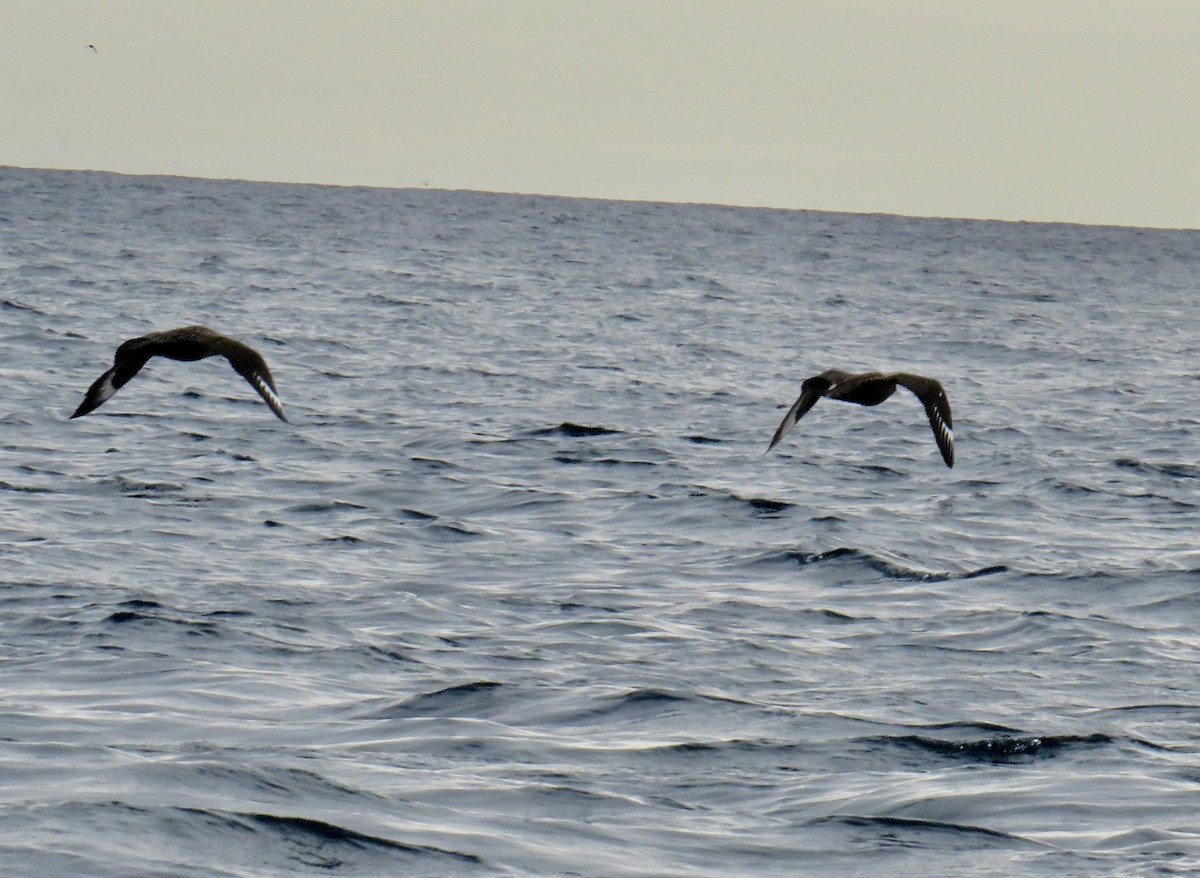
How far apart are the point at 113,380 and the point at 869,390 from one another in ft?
17.1

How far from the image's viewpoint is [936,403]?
14.4 metres

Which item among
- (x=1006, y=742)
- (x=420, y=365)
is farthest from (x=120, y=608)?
(x=420, y=365)

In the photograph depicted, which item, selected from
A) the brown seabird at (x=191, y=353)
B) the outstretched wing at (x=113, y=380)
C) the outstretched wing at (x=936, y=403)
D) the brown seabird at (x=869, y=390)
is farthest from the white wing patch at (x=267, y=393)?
the outstretched wing at (x=936, y=403)

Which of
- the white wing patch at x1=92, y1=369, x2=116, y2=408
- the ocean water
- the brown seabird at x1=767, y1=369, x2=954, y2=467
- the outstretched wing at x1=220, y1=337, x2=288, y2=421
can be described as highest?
the brown seabird at x1=767, y1=369, x2=954, y2=467

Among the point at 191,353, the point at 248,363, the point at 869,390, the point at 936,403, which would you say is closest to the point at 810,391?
the point at 869,390

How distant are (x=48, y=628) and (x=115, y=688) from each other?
1.34 meters

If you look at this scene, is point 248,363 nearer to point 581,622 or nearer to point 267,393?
point 267,393

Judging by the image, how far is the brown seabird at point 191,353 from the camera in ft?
40.3

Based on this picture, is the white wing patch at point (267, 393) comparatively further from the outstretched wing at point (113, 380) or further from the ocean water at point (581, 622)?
the ocean water at point (581, 622)

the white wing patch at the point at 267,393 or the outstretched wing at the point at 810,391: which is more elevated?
the outstretched wing at the point at 810,391

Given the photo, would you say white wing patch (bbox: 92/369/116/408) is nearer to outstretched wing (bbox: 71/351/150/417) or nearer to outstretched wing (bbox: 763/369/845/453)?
outstretched wing (bbox: 71/351/150/417)

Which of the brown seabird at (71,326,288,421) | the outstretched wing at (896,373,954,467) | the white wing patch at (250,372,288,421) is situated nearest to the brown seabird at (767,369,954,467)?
the outstretched wing at (896,373,954,467)

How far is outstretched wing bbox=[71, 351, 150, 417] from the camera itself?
40.4 feet

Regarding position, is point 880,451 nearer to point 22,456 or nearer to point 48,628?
point 22,456
